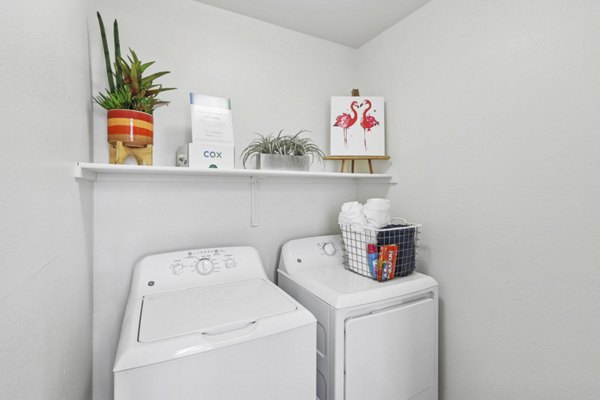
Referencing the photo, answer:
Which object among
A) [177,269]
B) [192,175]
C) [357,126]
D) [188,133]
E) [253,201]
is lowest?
[177,269]

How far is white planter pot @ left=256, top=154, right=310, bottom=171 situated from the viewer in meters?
1.51

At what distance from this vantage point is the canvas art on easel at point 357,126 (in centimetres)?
180

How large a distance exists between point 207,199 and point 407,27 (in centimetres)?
160

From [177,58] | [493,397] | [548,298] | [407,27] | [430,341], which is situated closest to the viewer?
[548,298]

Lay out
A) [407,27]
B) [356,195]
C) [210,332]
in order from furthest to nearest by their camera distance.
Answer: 1. [356,195]
2. [407,27]
3. [210,332]

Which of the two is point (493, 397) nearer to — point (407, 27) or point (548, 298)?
point (548, 298)

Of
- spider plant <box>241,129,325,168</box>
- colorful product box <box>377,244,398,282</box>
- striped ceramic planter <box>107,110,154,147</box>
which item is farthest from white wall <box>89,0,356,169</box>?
colorful product box <box>377,244,398,282</box>

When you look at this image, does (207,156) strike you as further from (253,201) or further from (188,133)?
(253,201)

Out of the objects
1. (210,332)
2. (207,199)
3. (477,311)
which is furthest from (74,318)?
(477,311)

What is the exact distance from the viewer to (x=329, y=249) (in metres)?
1.73

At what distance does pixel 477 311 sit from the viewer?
4.42 feet

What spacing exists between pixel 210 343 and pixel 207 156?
0.83 m

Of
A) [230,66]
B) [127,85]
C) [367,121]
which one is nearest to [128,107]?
[127,85]

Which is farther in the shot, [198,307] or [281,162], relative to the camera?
[281,162]
